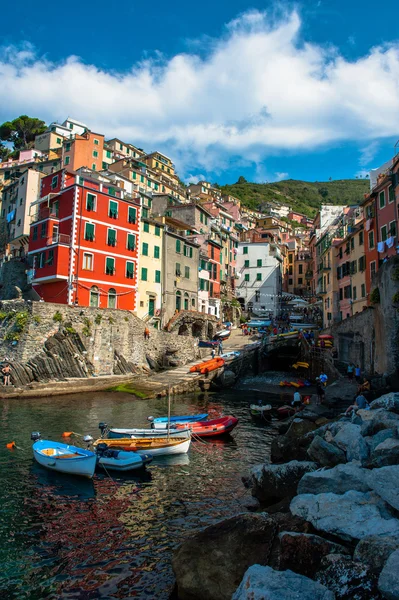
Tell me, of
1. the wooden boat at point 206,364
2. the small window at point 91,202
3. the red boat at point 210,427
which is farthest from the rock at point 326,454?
the small window at point 91,202

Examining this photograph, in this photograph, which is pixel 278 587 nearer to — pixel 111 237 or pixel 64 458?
pixel 64 458

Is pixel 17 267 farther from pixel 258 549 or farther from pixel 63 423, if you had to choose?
pixel 258 549

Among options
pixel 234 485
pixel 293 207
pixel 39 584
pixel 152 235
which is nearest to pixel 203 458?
pixel 234 485

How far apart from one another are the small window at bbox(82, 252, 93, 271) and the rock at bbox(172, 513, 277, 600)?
39.0 meters

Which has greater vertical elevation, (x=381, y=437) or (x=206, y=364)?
(x=206, y=364)

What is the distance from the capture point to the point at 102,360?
4150cm

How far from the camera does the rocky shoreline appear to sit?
6082 millimetres

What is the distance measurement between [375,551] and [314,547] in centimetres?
98

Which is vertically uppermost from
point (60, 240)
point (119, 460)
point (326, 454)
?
point (60, 240)

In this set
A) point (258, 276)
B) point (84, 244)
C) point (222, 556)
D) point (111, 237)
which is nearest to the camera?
point (222, 556)

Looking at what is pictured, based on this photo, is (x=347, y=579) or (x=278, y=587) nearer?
(x=278, y=587)

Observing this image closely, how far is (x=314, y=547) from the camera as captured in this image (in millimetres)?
6969

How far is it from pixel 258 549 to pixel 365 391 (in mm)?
19759

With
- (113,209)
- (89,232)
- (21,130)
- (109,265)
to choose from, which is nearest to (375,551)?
(89,232)
